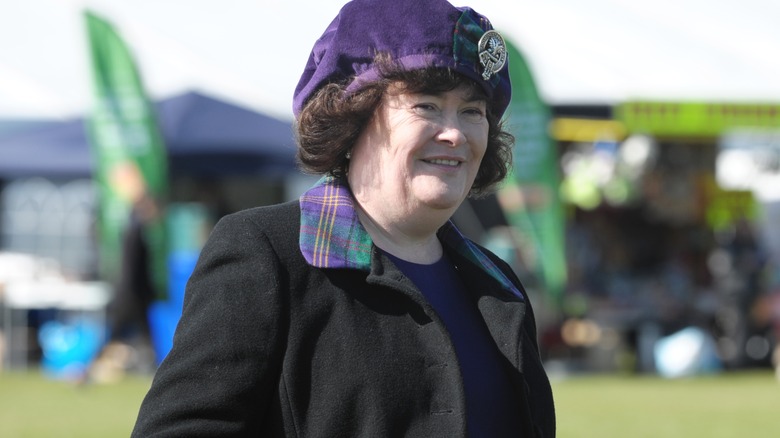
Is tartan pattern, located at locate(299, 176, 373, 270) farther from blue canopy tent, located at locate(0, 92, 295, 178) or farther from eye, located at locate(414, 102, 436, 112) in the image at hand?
blue canopy tent, located at locate(0, 92, 295, 178)

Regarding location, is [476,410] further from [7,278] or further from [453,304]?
[7,278]

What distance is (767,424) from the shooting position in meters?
9.29

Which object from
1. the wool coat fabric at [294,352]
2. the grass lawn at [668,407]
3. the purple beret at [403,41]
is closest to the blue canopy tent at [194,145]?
the grass lawn at [668,407]

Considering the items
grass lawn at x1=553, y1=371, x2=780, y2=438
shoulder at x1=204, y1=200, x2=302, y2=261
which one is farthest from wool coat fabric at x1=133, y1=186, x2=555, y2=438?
grass lawn at x1=553, y1=371, x2=780, y2=438

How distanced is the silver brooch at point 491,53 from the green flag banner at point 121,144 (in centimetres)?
951

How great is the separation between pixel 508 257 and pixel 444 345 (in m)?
11.4

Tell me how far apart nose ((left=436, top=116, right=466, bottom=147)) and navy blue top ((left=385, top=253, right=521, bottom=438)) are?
8.5 inches

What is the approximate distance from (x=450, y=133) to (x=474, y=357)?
0.38m

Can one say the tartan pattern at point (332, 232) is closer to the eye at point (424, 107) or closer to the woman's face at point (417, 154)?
the woman's face at point (417, 154)

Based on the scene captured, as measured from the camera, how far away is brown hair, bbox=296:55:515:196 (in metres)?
2.19

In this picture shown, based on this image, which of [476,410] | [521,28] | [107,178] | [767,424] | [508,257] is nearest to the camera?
[476,410]

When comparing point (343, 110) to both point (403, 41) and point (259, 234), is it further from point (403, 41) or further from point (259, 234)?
point (259, 234)

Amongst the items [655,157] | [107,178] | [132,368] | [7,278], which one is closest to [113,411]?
[107,178]

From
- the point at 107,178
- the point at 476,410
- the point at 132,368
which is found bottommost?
the point at 132,368
